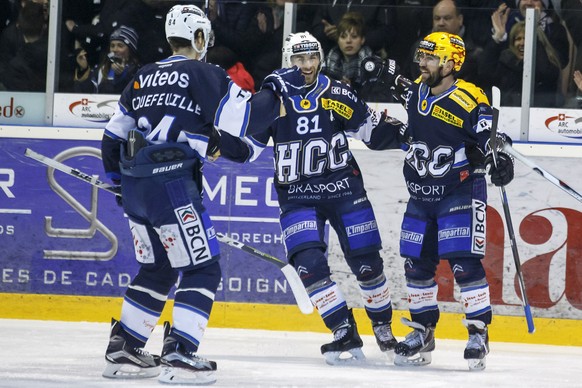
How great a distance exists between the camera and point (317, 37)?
21.6 feet

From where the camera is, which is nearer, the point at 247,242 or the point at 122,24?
the point at 247,242

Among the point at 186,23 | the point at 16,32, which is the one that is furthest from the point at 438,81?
the point at 16,32

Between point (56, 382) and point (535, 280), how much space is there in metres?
2.92

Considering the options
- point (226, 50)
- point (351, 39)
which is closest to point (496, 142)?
point (351, 39)

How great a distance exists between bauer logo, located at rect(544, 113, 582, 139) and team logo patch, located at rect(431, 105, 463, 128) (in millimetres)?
1512

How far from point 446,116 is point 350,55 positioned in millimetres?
1636

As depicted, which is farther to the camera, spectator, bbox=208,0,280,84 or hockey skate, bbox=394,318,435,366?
spectator, bbox=208,0,280,84

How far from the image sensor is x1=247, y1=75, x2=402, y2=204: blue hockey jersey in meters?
5.10

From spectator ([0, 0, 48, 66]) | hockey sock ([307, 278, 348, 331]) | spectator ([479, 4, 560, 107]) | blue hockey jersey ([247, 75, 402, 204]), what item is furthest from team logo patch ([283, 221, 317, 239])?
spectator ([0, 0, 48, 66])

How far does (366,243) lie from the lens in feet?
16.9

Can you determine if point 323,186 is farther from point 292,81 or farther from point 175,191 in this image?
point 175,191

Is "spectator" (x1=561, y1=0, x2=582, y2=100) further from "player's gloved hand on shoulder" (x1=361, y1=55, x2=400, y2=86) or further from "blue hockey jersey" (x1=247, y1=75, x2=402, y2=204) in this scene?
"blue hockey jersey" (x1=247, y1=75, x2=402, y2=204)

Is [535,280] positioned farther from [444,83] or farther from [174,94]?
[174,94]

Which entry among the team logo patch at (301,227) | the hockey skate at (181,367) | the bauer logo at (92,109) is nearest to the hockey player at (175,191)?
the hockey skate at (181,367)
